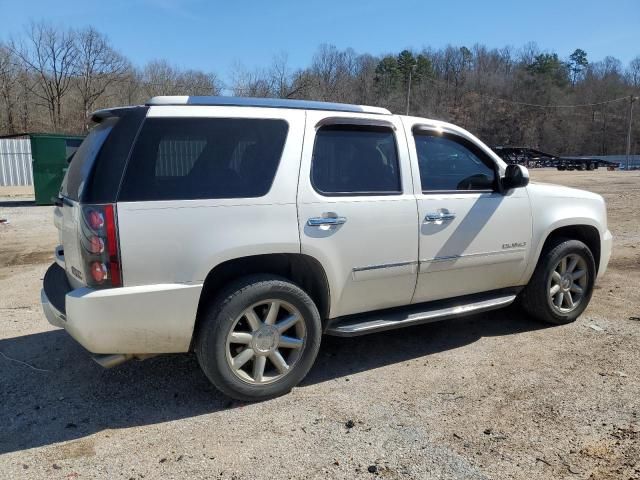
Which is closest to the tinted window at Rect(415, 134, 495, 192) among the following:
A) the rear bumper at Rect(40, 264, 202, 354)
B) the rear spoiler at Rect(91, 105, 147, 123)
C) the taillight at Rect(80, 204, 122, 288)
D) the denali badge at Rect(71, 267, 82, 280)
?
the rear bumper at Rect(40, 264, 202, 354)

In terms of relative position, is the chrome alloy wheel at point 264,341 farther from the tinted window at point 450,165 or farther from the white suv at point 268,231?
the tinted window at point 450,165

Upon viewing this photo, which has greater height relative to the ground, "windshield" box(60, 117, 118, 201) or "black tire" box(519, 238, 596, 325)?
"windshield" box(60, 117, 118, 201)

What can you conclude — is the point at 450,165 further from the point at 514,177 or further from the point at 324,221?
the point at 324,221

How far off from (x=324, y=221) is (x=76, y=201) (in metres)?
1.56

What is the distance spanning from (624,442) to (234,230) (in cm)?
261

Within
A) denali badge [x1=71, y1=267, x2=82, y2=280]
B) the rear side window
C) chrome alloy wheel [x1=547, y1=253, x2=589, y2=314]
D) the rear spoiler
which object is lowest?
chrome alloy wheel [x1=547, y1=253, x2=589, y2=314]

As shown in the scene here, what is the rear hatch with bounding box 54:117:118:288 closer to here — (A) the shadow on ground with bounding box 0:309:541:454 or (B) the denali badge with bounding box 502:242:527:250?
(A) the shadow on ground with bounding box 0:309:541:454

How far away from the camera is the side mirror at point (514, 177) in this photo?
4.46 metres

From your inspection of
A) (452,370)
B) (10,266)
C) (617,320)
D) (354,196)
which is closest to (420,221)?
(354,196)

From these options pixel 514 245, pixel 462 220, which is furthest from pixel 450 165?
pixel 514 245

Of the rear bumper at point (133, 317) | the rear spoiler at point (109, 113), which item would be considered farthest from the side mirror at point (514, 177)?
the rear spoiler at point (109, 113)

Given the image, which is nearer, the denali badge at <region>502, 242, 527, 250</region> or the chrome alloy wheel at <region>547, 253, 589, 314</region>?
the denali badge at <region>502, 242, 527, 250</region>

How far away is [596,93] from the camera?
108562mm

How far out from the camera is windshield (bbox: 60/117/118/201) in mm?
3283
